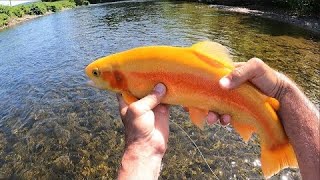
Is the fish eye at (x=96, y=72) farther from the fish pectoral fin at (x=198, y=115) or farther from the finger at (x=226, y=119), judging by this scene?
the finger at (x=226, y=119)

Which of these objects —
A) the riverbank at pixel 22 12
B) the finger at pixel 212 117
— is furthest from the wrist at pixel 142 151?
the riverbank at pixel 22 12

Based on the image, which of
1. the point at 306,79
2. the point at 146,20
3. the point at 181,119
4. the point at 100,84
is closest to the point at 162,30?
the point at 146,20

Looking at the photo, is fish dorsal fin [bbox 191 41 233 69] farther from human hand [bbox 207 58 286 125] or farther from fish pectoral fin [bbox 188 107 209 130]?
fish pectoral fin [bbox 188 107 209 130]

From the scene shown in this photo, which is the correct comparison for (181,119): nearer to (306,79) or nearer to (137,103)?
(306,79)

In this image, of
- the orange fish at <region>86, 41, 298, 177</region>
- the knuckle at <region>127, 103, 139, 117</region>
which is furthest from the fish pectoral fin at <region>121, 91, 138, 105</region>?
the knuckle at <region>127, 103, 139, 117</region>

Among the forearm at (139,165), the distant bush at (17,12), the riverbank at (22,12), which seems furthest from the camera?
the distant bush at (17,12)

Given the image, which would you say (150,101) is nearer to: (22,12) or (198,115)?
(198,115)

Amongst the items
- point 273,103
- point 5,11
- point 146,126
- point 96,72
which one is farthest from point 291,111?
point 5,11
